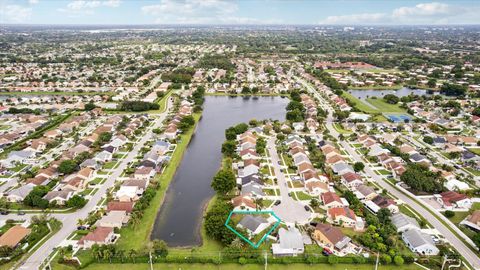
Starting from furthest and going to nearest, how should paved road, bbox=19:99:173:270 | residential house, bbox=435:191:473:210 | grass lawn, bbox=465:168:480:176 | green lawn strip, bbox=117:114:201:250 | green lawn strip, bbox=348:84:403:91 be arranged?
green lawn strip, bbox=348:84:403:91 → grass lawn, bbox=465:168:480:176 → residential house, bbox=435:191:473:210 → green lawn strip, bbox=117:114:201:250 → paved road, bbox=19:99:173:270

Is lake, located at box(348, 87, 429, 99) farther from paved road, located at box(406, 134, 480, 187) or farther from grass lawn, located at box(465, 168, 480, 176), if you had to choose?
grass lawn, located at box(465, 168, 480, 176)

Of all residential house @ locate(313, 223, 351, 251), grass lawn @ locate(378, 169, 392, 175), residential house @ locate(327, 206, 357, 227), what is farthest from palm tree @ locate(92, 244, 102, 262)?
grass lawn @ locate(378, 169, 392, 175)

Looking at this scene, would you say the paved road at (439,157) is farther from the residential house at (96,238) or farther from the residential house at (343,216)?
the residential house at (96,238)

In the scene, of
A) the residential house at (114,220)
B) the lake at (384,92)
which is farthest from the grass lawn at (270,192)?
the lake at (384,92)

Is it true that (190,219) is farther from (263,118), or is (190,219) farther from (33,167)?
(263,118)

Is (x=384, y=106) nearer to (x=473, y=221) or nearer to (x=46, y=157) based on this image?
(x=473, y=221)

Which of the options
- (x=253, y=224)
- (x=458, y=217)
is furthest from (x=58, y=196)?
(x=458, y=217)
